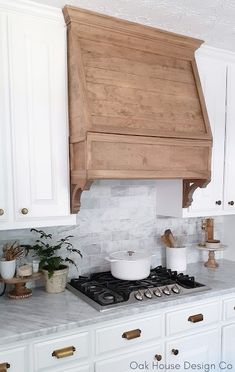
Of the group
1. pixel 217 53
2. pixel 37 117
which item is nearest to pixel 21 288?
pixel 37 117

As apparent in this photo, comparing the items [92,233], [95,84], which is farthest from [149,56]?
[92,233]

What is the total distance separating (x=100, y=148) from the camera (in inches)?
62.6

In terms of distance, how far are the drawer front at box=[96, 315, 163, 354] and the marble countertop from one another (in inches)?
2.4

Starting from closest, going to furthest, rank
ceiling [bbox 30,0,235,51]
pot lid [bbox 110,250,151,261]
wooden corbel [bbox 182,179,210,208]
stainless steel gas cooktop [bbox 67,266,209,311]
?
ceiling [bbox 30,0,235,51]
stainless steel gas cooktop [bbox 67,266,209,311]
pot lid [bbox 110,250,151,261]
wooden corbel [bbox 182,179,210,208]

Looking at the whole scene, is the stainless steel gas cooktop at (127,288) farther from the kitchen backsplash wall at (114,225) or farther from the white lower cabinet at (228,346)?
the white lower cabinet at (228,346)

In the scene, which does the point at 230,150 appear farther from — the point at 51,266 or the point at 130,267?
the point at 51,266

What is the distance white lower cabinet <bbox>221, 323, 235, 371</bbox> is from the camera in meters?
1.96

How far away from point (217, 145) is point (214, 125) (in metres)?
0.14

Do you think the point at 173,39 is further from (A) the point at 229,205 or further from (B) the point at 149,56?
(A) the point at 229,205

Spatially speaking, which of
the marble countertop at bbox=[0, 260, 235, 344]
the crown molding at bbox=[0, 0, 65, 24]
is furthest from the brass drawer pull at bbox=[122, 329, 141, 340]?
the crown molding at bbox=[0, 0, 65, 24]

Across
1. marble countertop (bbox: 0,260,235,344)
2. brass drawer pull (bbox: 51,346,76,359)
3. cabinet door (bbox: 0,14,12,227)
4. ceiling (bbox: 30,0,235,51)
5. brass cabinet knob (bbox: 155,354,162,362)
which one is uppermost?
ceiling (bbox: 30,0,235,51)

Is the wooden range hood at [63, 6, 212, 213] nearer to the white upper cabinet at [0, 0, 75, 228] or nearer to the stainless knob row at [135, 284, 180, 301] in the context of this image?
the white upper cabinet at [0, 0, 75, 228]

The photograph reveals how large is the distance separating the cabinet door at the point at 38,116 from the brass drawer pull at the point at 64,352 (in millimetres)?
652

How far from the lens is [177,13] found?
165 cm
